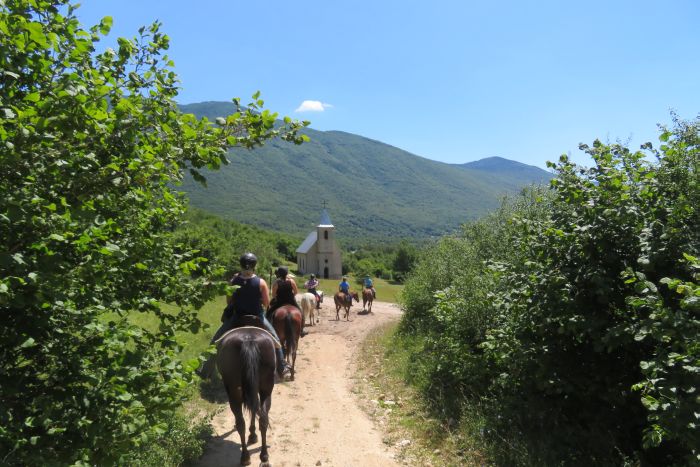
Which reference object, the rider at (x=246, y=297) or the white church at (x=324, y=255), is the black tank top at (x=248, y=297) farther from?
the white church at (x=324, y=255)

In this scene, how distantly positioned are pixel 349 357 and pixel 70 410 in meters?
12.8

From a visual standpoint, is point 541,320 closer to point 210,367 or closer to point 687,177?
point 687,177

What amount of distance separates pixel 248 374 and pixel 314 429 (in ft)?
7.89

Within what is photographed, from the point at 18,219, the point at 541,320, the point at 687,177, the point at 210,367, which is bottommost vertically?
the point at 210,367

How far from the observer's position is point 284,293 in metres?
11.7

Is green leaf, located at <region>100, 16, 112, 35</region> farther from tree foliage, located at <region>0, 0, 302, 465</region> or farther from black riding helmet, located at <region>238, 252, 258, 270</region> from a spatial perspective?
black riding helmet, located at <region>238, 252, 258, 270</region>

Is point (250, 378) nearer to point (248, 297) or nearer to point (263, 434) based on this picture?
point (263, 434)

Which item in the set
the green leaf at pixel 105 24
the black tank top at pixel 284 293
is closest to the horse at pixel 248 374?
the black tank top at pixel 284 293

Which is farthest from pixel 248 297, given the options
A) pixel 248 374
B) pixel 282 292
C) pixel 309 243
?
pixel 309 243

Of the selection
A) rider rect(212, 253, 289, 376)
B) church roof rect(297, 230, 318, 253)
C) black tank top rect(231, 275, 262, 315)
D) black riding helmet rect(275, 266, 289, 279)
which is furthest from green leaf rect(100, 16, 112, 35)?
church roof rect(297, 230, 318, 253)

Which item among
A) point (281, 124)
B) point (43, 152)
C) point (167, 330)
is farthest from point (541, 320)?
point (43, 152)

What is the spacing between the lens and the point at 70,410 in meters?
3.04

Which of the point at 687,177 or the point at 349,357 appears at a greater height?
the point at 687,177

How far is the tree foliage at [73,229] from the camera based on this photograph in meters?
2.79
